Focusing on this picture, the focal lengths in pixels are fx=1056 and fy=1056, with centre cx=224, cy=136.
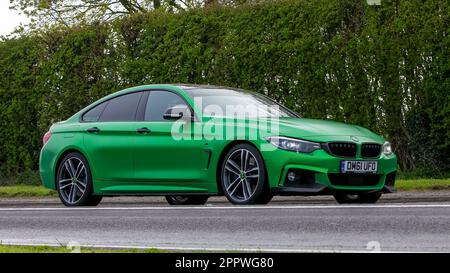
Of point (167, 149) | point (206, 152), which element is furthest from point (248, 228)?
point (167, 149)

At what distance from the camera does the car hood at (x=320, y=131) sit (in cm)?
1184

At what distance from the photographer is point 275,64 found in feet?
63.7

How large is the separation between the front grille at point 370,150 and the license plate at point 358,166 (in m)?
0.11

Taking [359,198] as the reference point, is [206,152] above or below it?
above

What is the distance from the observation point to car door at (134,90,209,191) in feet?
41.2

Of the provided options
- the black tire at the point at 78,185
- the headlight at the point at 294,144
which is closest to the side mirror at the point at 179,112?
the headlight at the point at 294,144

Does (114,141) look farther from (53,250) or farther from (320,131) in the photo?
(53,250)

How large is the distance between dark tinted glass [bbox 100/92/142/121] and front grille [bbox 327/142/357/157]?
291 centimetres

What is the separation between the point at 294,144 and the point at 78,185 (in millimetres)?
3336

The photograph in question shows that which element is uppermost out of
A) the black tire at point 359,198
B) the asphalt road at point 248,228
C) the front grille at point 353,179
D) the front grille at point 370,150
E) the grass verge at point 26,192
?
the front grille at point 370,150

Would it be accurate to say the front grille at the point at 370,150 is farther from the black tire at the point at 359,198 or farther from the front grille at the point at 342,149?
the black tire at the point at 359,198
